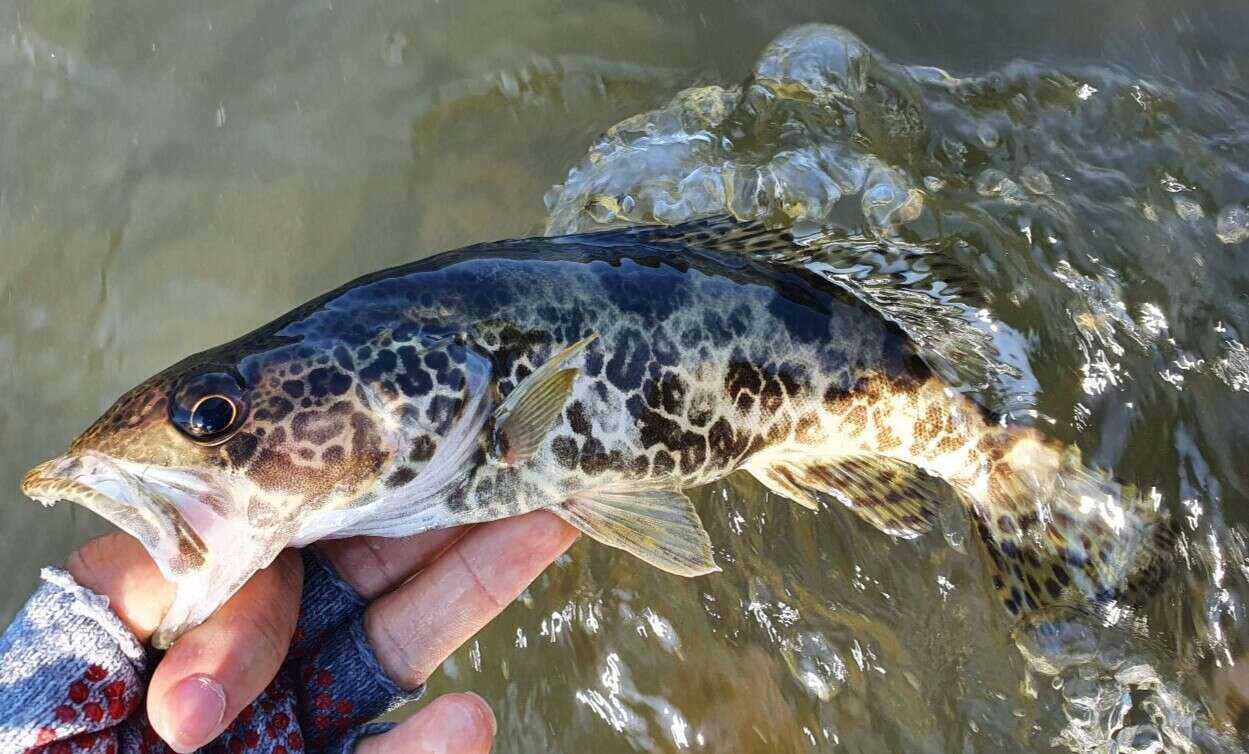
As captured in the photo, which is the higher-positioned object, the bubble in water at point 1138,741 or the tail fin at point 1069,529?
the tail fin at point 1069,529

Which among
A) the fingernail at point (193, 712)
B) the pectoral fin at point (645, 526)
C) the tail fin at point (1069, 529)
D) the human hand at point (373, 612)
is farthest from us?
the tail fin at point (1069, 529)

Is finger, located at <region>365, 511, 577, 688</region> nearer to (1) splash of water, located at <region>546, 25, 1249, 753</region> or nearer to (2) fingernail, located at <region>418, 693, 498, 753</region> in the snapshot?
(2) fingernail, located at <region>418, 693, 498, 753</region>

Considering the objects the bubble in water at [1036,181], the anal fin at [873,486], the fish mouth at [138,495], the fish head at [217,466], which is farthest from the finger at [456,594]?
the bubble in water at [1036,181]

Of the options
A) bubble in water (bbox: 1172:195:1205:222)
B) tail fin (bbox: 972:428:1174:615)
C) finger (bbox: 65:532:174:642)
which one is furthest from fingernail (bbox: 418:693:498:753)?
bubble in water (bbox: 1172:195:1205:222)

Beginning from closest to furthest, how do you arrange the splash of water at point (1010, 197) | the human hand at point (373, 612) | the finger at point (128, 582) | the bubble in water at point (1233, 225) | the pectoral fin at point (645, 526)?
the human hand at point (373, 612) < the finger at point (128, 582) < the pectoral fin at point (645, 526) < the splash of water at point (1010, 197) < the bubble in water at point (1233, 225)

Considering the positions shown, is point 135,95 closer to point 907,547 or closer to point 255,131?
point 255,131

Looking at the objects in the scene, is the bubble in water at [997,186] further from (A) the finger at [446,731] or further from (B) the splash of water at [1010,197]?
(A) the finger at [446,731]

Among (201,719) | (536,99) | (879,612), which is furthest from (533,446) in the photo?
(536,99)
